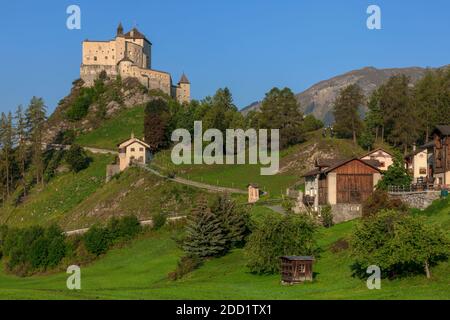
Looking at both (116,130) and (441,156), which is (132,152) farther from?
(441,156)

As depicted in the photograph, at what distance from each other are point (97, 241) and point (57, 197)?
149 ft

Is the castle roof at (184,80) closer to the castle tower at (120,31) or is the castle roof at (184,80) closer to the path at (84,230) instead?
the castle tower at (120,31)

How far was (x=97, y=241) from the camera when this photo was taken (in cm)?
8388

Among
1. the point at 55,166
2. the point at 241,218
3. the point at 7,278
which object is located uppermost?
the point at 55,166

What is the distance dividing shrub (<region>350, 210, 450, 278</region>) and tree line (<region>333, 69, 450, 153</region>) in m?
60.2

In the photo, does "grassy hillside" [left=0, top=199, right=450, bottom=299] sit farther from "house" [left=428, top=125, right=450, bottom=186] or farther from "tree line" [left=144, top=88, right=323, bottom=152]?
"tree line" [left=144, top=88, right=323, bottom=152]

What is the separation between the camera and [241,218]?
70875mm

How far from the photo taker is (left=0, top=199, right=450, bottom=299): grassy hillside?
138 feet

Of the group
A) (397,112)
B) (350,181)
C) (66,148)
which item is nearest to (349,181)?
(350,181)

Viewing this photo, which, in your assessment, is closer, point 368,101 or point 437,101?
point 437,101

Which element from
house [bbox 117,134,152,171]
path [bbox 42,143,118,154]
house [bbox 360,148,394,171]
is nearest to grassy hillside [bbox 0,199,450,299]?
house [bbox 360,148,394,171]
